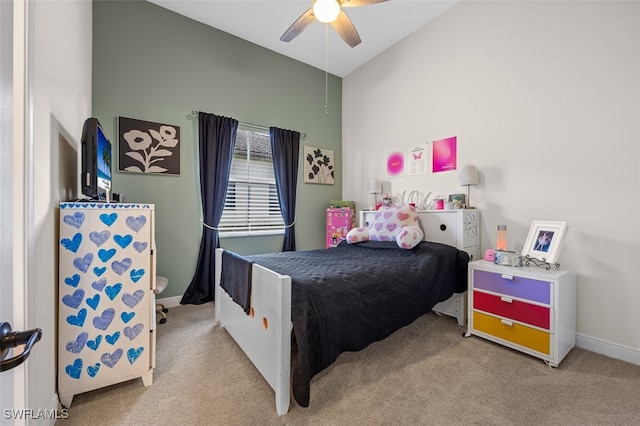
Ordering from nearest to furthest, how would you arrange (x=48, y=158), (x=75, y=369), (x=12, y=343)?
(x=12, y=343), (x=48, y=158), (x=75, y=369)

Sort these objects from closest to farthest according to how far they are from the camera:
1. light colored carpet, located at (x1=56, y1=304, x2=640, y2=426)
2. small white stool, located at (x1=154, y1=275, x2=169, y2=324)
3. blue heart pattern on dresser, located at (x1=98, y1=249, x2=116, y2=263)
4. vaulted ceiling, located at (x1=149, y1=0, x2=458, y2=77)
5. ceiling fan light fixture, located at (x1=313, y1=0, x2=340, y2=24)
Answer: light colored carpet, located at (x1=56, y1=304, x2=640, y2=426), blue heart pattern on dresser, located at (x1=98, y1=249, x2=116, y2=263), ceiling fan light fixture, located at (x1=313, y1=0, x2=340, y2=24), small white stool, located at (x1=154, y1=275, x2=169, y2=324), vaulted ceiling, located at (x1=149, y1=0, x2=458, y2=77)

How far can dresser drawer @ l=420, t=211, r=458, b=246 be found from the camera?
267 centimetres

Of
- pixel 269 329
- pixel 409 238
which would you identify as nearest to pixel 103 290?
pixel 269 329

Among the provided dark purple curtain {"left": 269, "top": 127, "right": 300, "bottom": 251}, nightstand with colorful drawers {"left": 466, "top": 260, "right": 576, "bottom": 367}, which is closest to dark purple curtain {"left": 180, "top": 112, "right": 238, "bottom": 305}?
dark purple curtain {"left": 269, "top": 127, "right": 300, "bottom": 251}

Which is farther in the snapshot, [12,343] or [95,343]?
[95,343]

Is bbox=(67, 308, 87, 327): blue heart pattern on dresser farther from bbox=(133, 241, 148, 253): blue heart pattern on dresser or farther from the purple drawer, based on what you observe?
the purple drawer

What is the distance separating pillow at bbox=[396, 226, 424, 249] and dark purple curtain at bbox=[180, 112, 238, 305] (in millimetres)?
2141

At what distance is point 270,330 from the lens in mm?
1489

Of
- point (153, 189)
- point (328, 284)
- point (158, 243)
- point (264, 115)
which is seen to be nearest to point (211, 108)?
point (264, 115)

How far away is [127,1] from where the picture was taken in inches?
110

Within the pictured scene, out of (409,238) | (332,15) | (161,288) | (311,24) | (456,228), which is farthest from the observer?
(311,24)

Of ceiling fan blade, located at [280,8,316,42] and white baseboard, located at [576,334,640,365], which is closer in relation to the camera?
white baseboard, located at [576,334,640,365]

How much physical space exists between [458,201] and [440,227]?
0.33m

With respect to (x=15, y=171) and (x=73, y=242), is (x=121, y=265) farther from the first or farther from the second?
(x=15, y=171)
